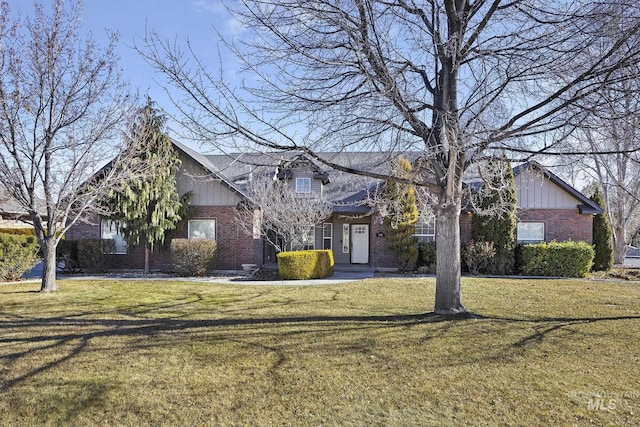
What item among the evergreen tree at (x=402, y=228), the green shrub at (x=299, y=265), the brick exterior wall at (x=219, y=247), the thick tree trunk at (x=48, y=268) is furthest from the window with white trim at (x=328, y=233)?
the thick tree trunk at (x=48, y=268)

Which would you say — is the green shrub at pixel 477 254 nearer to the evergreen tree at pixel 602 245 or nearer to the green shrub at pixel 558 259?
the green shrub at pixel 558 259

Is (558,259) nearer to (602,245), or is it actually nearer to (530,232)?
(530,232)

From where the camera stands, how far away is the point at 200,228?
16750 millimetres

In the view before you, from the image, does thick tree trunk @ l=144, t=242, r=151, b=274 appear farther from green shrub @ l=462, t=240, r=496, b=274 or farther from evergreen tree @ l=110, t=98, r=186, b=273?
green shrub @ l=462, t=240, r=496, b=274

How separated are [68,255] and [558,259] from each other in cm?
1826

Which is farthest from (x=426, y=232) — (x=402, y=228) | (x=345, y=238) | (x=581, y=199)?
(x=581, y=199)

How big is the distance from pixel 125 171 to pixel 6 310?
4.42 meters

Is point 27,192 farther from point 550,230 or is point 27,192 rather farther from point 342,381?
point 550,230

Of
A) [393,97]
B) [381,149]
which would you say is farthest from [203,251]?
[393,97]

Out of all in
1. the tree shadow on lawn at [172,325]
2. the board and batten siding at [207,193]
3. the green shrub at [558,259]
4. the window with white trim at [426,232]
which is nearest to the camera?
the tree shadow on lawn at [172,325]

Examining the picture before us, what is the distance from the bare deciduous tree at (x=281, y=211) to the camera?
15375mm

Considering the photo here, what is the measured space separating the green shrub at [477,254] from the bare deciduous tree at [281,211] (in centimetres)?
551

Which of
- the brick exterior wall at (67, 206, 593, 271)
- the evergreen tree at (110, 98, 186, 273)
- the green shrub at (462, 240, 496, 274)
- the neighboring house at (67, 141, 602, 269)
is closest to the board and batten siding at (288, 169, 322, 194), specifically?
the neighboring house at (67, 141, 602, 269)

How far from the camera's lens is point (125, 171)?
36.6ft
